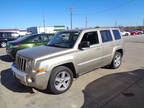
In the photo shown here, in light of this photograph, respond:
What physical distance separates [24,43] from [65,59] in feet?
14.2

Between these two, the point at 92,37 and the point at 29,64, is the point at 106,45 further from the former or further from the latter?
the point at 29,64

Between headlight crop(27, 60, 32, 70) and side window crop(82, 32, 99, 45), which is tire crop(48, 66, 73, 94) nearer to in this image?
headlight crop(27, 60, 32, 70)

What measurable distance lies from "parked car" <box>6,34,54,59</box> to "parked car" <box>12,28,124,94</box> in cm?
281

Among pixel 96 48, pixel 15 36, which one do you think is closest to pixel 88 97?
pixel 96 48

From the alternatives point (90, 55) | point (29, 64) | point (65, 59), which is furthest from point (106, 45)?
point (29, 64)

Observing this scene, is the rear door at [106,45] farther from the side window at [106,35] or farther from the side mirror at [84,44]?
the side mirror at [84,44]

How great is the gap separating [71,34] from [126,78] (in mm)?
2682

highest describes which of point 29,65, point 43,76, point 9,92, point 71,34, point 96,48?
point 71,34

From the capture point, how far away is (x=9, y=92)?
134 inches

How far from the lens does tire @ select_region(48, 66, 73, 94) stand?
3.05 meters

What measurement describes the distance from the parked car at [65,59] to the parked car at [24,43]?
9.22 feet

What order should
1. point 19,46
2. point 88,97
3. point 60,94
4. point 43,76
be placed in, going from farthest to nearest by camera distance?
point 19,46 < point 60,94 < point 88,97 < point 43,76

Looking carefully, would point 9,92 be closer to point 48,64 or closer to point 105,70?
point 48,64

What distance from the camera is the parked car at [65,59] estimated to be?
2.86 metres
